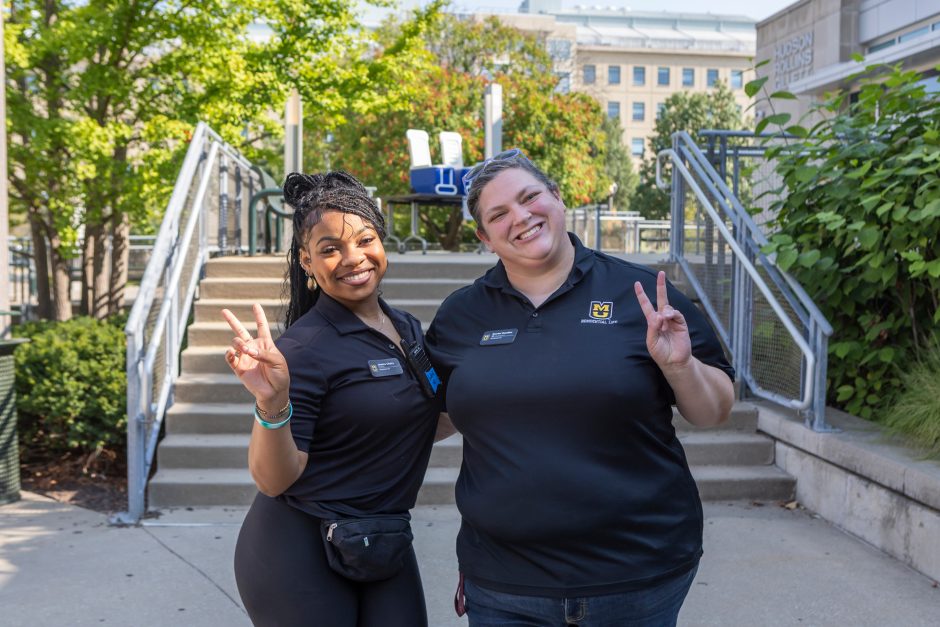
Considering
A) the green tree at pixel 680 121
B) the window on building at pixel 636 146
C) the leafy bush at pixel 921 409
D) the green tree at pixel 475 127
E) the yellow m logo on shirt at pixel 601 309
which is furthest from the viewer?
the window on building at pixel 636 146

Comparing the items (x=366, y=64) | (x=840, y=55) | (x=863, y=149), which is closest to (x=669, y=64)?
(x=840, y=55)

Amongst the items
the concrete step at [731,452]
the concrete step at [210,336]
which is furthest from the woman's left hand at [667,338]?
the concrete step at [210,336]

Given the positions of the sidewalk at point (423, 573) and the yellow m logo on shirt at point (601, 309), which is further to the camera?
the sidewalk at point (423, 573)

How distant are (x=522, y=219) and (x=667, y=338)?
448 mm

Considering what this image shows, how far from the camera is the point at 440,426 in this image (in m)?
2.46

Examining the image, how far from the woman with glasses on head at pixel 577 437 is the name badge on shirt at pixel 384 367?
146mm

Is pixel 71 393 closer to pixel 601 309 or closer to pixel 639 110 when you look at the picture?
pixel 601 309

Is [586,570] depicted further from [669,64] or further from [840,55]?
[669,64]

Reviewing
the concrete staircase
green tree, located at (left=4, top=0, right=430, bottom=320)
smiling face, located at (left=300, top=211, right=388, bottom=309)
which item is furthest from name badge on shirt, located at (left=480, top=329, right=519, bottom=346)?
green tree, located at (left=4, top=0, right=430, bottom=320)

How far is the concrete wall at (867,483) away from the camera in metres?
4.25

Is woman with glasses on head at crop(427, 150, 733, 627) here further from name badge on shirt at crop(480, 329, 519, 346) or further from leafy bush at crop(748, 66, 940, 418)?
leafy bush at crop(748, 66, 940, 418)

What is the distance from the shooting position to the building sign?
70.5 feet

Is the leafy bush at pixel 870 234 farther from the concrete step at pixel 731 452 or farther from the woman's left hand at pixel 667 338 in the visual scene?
the woman's left hand at pixel 667 338

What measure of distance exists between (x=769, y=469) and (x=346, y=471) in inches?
163
